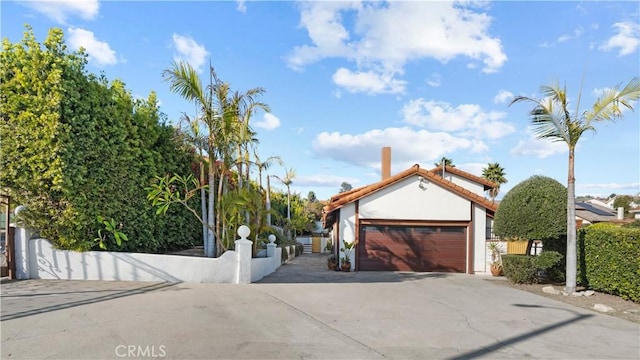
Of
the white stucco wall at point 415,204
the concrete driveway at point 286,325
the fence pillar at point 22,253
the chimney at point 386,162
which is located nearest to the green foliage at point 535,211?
the concrete driveway at point 286,325

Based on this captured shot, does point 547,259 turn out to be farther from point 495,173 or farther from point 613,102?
point 495,173

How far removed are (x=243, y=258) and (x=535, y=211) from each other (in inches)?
357

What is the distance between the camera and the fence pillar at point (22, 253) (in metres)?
9.52

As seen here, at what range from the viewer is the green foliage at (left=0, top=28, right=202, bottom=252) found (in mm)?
9039

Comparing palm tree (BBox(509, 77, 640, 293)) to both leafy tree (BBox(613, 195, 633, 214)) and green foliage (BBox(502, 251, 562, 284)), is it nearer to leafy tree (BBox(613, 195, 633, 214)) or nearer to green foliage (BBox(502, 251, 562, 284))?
green foliage (BBox(502, 251, 562, 284))

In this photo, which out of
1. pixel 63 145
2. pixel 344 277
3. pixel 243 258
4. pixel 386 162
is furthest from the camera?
pixel 386 162

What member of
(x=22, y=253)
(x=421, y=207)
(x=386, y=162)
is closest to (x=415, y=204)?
(x=421, y=207)

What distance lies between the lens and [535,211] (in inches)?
492

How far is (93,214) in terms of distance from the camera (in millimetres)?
10000

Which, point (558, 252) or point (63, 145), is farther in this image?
point (558, 252)

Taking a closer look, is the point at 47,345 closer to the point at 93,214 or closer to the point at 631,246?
the point at 93,214

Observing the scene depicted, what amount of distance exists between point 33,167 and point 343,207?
35.5ft

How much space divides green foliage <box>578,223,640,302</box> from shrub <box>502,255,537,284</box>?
1.40 metres

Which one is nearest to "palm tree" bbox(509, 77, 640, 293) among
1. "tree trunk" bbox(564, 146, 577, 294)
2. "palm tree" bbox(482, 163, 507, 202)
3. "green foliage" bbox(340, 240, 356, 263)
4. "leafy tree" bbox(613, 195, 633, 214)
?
"tree trunk" bbox(564, 146, 577, 294)
